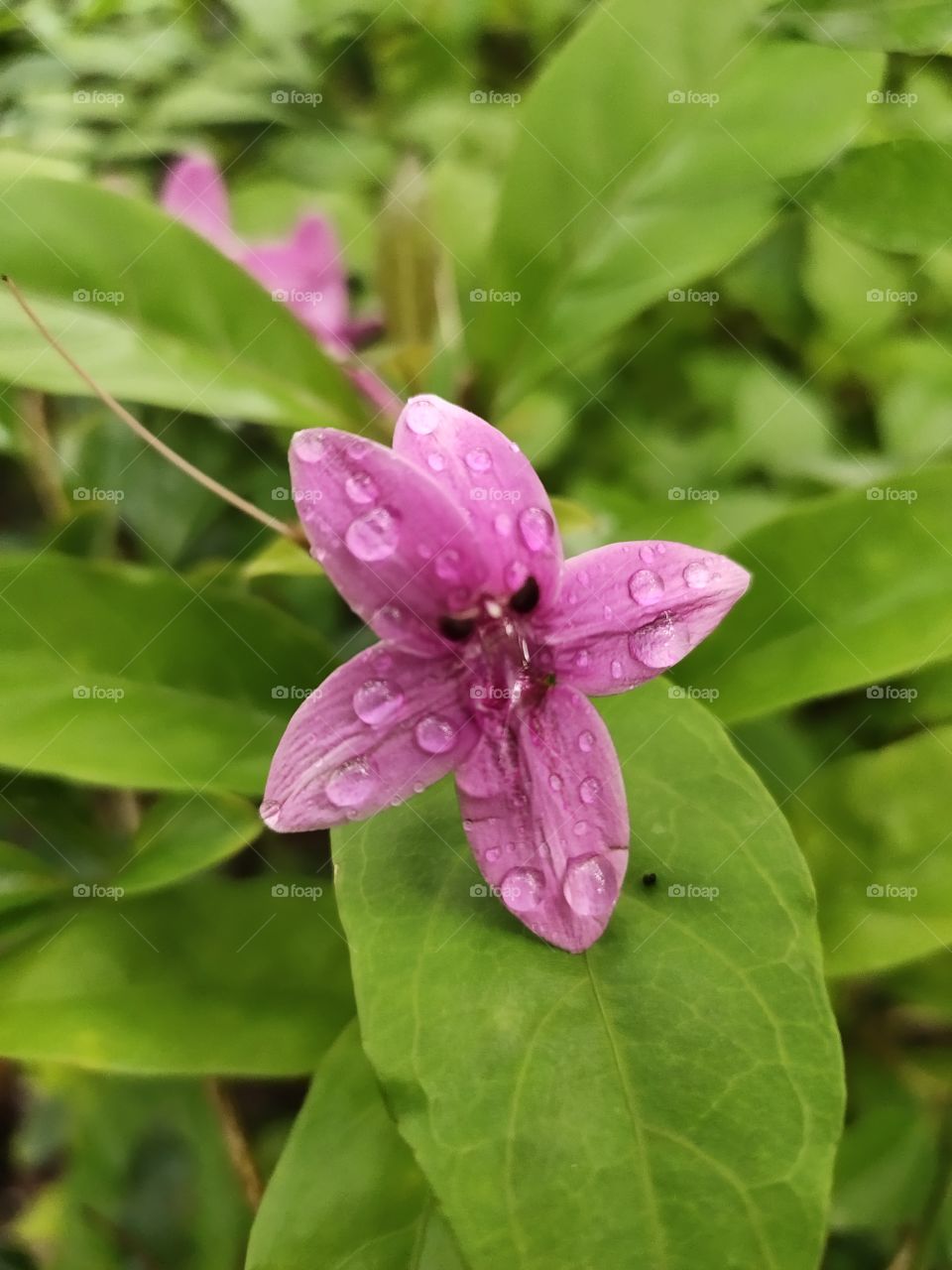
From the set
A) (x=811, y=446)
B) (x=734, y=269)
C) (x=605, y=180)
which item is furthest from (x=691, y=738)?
(x=734, y=269)

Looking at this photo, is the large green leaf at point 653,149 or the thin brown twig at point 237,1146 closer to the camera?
the thin brown twig at point 237,1146

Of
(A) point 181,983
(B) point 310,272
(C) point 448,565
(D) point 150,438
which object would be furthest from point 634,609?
(B) point 310,272

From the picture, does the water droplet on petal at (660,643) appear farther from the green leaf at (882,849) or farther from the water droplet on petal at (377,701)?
the green leaf at (882,849)

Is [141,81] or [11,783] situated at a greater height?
[141,81]

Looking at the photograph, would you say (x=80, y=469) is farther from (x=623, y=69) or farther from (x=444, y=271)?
(x=623, y=69)

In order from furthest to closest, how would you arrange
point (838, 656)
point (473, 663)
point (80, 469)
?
point (80, 469)
point (838, 656)
point (473, 663)

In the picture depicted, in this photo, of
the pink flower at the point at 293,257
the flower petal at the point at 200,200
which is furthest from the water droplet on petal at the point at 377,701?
the flower petal at the point at 200,200

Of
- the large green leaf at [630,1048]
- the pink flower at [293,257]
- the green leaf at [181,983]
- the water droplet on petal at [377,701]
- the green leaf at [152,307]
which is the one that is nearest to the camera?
the large green leaf at [630,1048]
